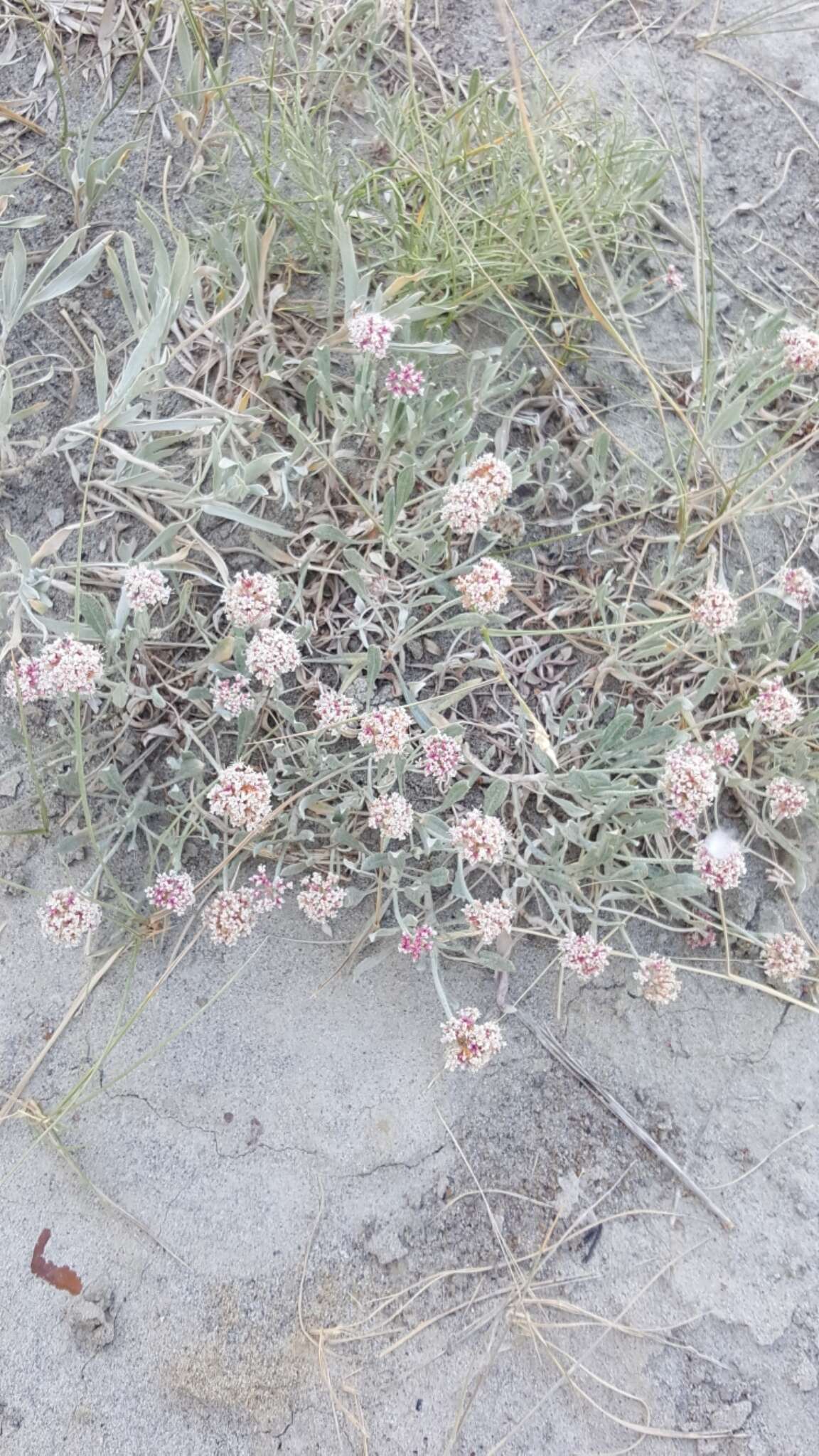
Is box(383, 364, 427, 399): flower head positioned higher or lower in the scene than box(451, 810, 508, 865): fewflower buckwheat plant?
higher

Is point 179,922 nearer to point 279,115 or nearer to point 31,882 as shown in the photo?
point 31,882

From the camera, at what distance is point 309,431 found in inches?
74.5

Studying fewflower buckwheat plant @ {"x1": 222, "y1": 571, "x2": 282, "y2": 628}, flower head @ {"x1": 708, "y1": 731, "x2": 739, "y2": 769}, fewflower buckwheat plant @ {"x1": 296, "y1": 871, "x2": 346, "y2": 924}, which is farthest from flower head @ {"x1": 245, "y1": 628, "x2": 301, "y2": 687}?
flower head @ {"x1": 708, "y1": 731, "x2": 739, "y2": 769}

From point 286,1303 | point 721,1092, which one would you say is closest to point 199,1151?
point 286,1303

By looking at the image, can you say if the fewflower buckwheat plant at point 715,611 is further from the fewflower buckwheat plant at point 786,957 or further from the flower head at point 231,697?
the flower head at point 231,697

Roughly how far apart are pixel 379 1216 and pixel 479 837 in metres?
0.71

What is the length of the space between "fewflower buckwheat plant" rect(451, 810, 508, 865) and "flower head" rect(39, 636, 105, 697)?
0.66 meters

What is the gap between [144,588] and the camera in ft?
5.38

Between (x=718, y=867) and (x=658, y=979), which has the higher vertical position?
(x=718, y=867)

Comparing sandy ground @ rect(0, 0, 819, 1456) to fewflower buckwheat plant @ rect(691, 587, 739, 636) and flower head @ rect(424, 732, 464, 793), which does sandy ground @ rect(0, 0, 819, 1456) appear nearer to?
flower head @ rect(424, 732, 464, 793)

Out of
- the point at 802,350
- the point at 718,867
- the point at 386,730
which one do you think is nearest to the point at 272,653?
the point at 386,730

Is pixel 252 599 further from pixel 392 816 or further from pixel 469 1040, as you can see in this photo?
pixel 469 1040

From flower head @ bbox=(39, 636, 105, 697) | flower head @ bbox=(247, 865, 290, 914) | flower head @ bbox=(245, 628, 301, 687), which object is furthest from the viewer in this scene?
flower head @ bbox=(247, 865, 290, 914)

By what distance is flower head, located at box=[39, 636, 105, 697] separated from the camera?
156 cm
